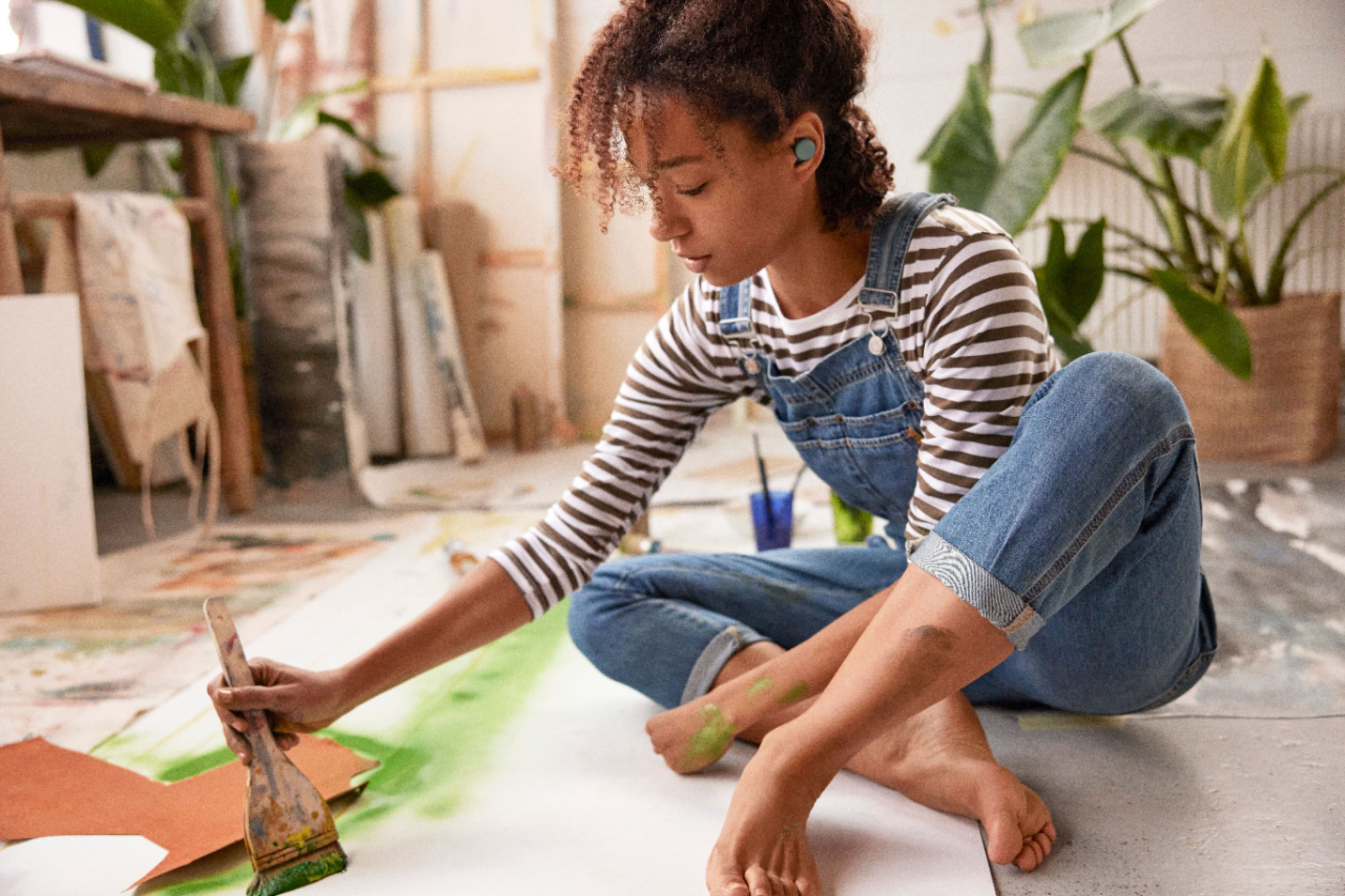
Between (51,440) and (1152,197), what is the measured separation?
2.43 m

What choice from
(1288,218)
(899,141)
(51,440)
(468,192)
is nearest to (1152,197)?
(1288,218)

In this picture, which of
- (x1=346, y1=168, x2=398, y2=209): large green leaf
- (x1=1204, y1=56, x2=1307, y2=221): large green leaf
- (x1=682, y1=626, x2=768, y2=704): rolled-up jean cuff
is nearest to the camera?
(x1=682, y1=626, x2=768, y2=704): rolled-up jean cuff

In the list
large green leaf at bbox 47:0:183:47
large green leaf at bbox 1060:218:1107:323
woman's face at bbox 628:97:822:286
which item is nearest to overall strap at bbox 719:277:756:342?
woman's face at bbox 628:97:822:286

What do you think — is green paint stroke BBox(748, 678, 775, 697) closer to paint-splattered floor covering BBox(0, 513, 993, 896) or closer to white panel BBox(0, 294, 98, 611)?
paint-splattered floor covering BBox(0, 513, 993, 896)

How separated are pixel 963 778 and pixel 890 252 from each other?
455 millimetres

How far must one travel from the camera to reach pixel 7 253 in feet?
5.81

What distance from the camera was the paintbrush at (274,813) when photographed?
34.0 inches

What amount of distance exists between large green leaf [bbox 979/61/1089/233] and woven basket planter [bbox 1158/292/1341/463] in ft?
1.85

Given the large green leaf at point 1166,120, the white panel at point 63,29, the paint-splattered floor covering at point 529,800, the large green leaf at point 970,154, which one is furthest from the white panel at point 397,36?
the paint-splattered floor covering at point 529,800

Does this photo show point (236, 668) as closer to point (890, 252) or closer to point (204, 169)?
point (890, 252)

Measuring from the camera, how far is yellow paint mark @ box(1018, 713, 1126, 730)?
112cm

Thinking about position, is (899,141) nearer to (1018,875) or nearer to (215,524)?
(215,524)

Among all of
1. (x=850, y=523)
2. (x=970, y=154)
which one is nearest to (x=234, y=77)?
(x=970, y=154)

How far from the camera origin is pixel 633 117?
873mm
